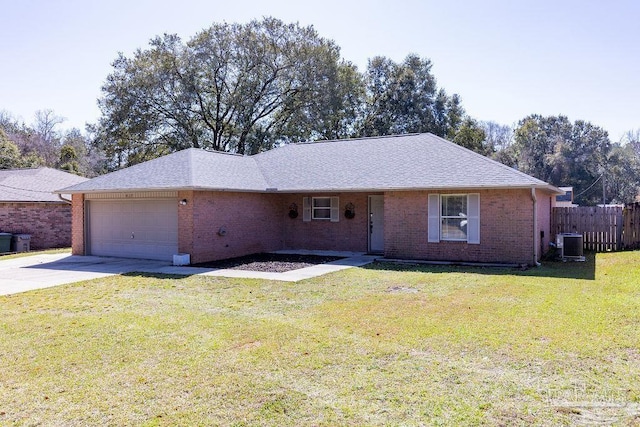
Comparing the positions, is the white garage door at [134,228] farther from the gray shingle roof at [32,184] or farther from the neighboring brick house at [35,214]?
the gray shingle roof at [32,184]

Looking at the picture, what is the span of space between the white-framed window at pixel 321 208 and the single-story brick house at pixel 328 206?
0.04 m

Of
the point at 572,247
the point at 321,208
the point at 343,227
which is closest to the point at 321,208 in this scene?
the point at 321,208

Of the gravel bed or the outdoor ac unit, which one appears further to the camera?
the outdoor ac unit

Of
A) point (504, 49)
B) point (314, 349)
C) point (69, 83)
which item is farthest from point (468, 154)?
point (69, 83)

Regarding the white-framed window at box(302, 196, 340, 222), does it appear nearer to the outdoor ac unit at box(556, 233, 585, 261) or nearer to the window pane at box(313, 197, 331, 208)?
the window pane at box(313, 197, 331, 208)

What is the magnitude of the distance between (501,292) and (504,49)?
10.5 metres

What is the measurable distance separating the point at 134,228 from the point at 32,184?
11284 millimetres

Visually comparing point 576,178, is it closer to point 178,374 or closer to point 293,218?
point 293,218

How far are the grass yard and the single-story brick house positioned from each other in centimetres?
419

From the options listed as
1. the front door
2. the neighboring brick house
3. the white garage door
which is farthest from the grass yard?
the neighboring brick house

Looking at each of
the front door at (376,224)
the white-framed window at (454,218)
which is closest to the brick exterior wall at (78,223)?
the front door at (376,224)

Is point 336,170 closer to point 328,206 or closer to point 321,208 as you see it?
point 328,206

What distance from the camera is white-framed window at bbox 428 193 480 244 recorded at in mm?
13484

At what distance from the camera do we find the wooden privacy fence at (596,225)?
16.6 metres
